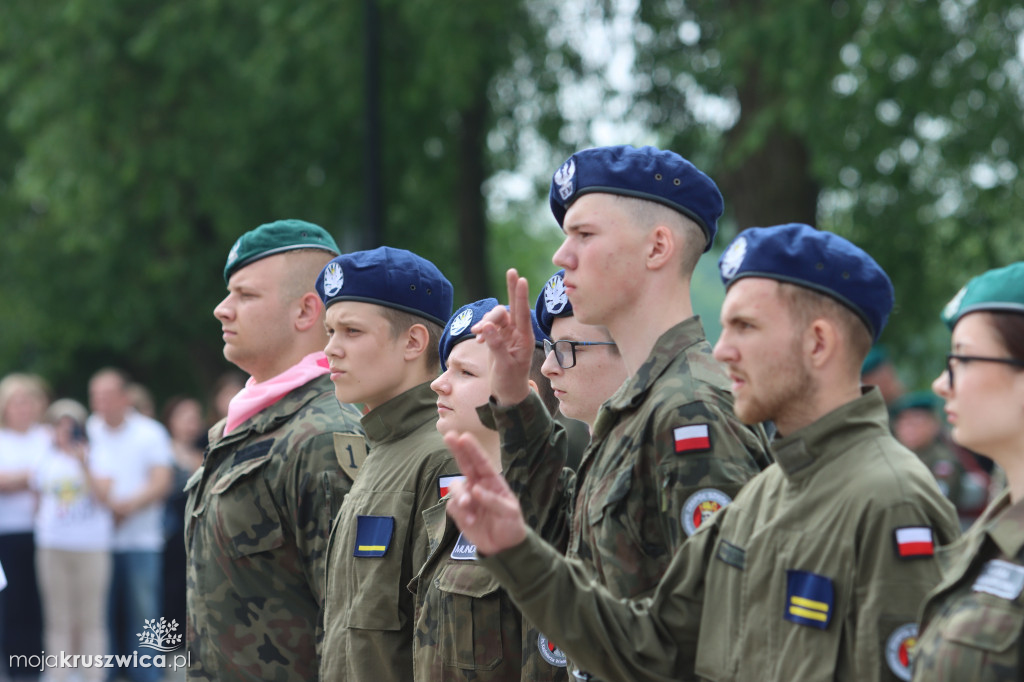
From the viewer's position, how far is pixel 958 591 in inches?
104

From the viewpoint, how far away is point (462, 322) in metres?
4.45

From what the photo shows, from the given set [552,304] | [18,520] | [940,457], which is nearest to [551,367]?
[552,304]

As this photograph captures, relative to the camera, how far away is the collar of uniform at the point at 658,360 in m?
3.39

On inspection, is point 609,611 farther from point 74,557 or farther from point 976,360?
point 74,557

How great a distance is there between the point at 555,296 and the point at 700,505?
49.1 inches

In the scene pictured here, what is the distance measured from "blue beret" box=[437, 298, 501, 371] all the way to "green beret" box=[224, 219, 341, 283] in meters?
1.05

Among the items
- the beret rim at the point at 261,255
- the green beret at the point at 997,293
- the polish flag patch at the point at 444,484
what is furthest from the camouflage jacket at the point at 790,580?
the beret rim at the point at 261,255

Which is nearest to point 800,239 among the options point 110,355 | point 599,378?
point 599,378

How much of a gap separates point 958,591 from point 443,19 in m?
10.8

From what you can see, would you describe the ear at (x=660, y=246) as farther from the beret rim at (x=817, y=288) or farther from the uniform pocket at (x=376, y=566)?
the uniform pocket at (x=376, y=566)

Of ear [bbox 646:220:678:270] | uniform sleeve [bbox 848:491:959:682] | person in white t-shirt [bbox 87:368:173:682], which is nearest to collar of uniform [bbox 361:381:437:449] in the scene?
ear [bbox 646:220:678:270]

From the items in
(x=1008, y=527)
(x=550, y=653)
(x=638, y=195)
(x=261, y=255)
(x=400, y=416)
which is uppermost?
(x=261, y=255)

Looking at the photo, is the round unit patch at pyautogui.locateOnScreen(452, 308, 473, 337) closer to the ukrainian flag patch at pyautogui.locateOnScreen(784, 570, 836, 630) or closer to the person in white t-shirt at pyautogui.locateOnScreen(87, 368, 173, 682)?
the ukrainian flag patch at pyautogui.locateOnScreen(784, 570, 836, 630)

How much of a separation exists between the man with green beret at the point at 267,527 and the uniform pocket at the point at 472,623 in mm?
770
